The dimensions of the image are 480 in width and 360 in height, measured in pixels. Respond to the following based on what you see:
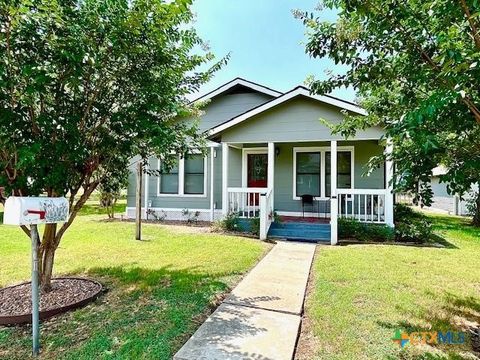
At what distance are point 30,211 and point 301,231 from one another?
7.47 metres

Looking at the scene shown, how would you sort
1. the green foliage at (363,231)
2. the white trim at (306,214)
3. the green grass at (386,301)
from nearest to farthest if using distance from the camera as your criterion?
the green grass at (386,301) → the green foliage at (363,231) → the white trim at (306,214)

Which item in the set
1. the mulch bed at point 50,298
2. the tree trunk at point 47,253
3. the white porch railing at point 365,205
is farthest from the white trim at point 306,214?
the tree trunk at point 47,253

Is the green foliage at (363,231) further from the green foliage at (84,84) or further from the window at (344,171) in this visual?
the green foliage at (84,84)

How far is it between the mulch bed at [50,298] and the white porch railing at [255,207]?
4897 millimetres

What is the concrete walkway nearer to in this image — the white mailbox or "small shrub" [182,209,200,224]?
the white mailbox

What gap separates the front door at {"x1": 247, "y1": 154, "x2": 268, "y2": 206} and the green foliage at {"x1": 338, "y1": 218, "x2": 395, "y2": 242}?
12.8 feet

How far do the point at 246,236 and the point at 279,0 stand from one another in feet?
21.4

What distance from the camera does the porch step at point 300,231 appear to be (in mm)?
8922

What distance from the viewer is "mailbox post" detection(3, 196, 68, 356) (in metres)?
2.96

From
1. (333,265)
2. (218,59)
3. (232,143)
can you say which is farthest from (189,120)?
(333,265)

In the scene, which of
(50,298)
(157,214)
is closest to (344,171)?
(157,214)

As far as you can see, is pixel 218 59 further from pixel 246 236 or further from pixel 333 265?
pixel 246 236

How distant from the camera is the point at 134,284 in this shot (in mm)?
5082

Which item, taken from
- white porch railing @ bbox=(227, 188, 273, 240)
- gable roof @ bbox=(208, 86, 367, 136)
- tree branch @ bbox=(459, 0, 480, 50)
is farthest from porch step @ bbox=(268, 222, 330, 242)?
tree branch @ bbox=(459, 0, 480, 50)
